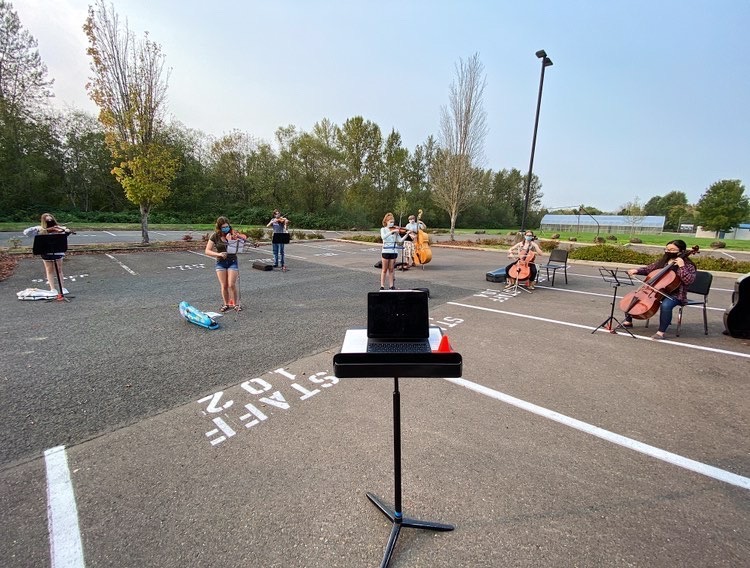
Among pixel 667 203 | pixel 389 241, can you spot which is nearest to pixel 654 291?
pixel 389 241

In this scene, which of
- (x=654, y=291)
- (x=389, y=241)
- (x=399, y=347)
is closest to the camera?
(x=399, y=347)

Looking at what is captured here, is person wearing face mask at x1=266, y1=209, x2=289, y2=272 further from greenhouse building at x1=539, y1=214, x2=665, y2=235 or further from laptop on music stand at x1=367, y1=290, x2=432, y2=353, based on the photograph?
greenhouse building at x1=539, y1=214, x2=665, y2=235

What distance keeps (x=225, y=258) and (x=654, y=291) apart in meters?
7.69

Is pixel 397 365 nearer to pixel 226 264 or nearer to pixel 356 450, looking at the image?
pixel 356 450

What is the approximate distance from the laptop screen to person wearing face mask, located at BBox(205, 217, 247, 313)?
539 cm

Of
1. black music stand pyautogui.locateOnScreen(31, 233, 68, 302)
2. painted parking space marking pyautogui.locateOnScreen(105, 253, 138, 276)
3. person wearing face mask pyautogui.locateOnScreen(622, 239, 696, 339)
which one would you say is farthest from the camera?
painted parking space marking pyautogui.locateOnScreen(105, 253, 138, 276)

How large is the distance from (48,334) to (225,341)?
2887mm

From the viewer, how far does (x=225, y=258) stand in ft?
21.5

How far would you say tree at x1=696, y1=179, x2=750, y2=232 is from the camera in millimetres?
48438

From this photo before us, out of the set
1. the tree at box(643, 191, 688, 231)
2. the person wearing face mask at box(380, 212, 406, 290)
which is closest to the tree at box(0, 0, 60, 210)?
the person wearing face mask at box(380, 212, 406, 290)

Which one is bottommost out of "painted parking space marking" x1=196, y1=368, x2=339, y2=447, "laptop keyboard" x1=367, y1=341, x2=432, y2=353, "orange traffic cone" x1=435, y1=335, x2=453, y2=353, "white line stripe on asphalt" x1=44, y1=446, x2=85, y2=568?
"white line stripe on asphalt" x1=44, y1=446, x2=85, y2=568

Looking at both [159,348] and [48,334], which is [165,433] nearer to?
[159,348]

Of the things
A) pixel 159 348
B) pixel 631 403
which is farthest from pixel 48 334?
pixel 631 403

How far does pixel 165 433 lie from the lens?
2979 millimetres
